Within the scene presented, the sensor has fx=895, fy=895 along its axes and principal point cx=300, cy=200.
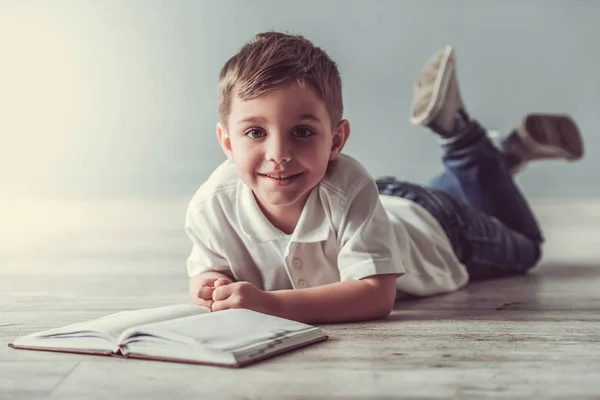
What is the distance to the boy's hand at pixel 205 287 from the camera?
1.51 m

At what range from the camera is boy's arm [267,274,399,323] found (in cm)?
149

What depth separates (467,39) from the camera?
470 centimetres

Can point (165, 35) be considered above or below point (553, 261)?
above

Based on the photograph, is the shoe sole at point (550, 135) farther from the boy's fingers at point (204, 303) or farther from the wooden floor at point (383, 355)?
the boy's fingers at point (204, 303)

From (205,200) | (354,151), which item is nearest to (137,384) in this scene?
(205,200)

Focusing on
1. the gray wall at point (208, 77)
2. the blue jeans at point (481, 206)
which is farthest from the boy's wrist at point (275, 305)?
the gray wall at point (208, 77)

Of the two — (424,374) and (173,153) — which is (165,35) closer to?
(173,153)

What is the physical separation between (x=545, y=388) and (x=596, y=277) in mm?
1187

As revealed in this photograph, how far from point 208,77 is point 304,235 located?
3.42 meters

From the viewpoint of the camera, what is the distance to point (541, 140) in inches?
107

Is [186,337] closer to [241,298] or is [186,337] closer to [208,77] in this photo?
[241,298]

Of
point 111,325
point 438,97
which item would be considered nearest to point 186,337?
point 111,325

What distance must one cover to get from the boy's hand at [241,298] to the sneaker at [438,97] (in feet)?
3.39

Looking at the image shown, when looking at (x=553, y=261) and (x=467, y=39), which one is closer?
(x=553, y=261)
